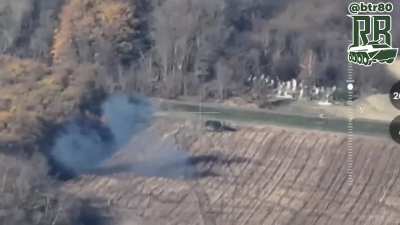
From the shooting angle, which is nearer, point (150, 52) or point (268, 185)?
point (268, 185)

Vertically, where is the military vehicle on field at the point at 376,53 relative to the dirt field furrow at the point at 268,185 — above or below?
above
